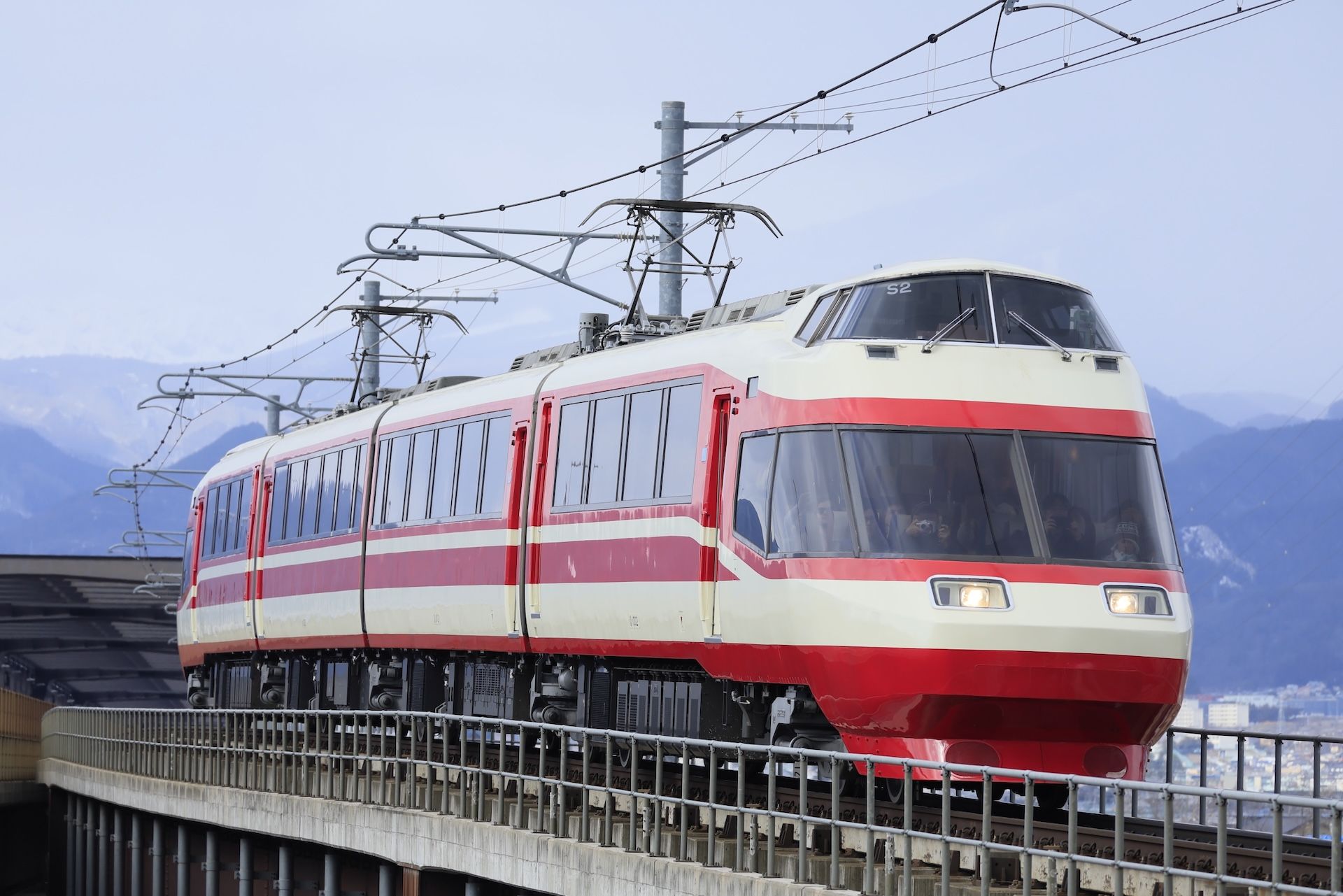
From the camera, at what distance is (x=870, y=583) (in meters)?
16.1

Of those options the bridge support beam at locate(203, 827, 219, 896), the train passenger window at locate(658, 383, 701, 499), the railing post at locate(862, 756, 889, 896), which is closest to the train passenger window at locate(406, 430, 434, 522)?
the train passenger window at locate(658, 383, 701, 499)

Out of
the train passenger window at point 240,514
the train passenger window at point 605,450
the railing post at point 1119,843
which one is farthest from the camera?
the train passenger window at point 240,514

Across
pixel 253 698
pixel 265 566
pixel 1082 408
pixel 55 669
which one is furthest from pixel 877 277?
pixel 55 669

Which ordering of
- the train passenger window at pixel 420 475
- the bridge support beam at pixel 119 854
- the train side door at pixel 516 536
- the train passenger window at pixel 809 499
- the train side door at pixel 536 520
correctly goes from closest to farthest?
the train passenger window at pixel 809 499 → the train side door at pixel 536 520 → the train side door at pixel 516 536 → the train passenger window at pixel 420 475 → the bridge support beam at pixel 119 854

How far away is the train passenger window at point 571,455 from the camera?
21.0 metres

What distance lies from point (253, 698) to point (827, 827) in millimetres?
20849

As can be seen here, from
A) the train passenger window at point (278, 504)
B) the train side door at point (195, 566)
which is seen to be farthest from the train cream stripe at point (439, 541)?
the train side door at point (195, 566)

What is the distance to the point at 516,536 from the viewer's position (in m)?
22.3

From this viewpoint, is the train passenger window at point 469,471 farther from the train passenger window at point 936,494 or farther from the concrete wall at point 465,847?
the train passenger window at point 936,494

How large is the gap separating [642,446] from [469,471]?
4724mm

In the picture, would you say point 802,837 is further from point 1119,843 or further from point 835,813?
point 1119,843

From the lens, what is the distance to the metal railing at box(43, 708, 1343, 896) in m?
11.4

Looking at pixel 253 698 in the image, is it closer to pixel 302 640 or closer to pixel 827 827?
pixel 302 640

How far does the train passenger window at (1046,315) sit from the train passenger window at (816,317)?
127 centimetres
